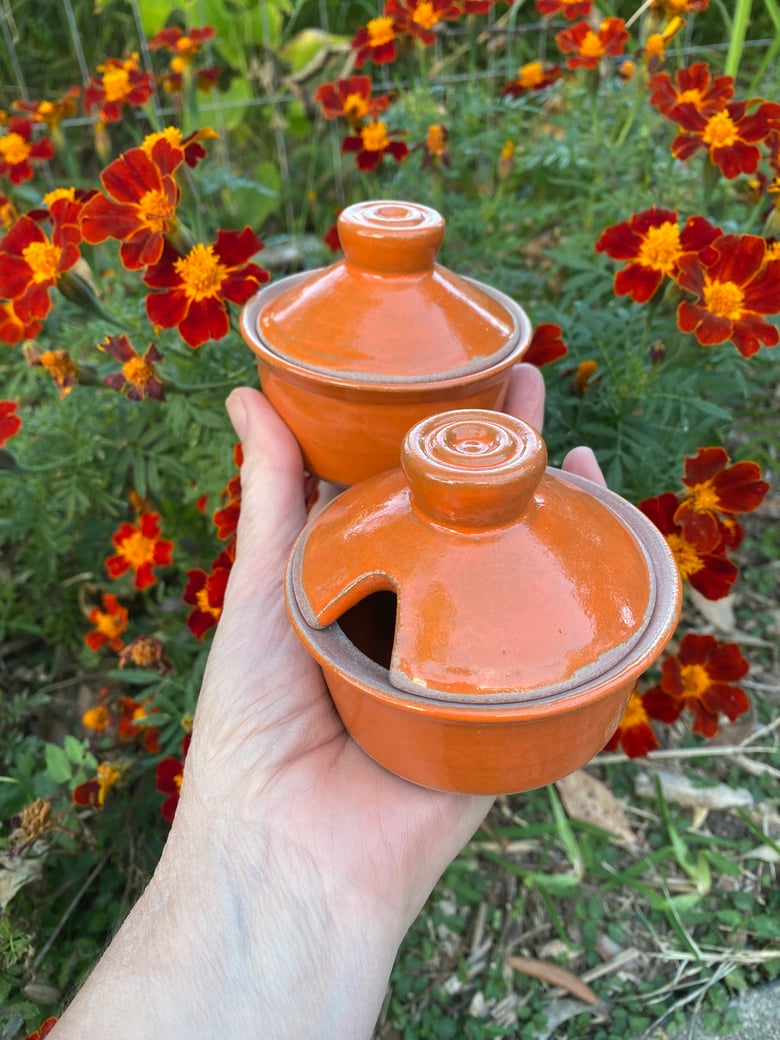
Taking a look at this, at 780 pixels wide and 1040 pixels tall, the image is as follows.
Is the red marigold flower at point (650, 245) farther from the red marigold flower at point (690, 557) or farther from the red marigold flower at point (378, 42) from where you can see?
the red marigold flower at point (378, 42)

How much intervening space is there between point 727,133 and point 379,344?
30.0 inches

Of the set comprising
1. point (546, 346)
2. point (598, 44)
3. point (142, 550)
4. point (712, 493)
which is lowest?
point (142, 550)

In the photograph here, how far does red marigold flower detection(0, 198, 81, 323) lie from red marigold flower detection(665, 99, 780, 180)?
952mm

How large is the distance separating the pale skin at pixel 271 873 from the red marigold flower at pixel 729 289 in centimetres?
71

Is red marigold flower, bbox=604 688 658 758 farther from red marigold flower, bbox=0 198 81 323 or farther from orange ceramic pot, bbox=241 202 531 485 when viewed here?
red marigold flower, bbox=0 198 81 323

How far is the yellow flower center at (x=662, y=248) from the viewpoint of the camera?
124cm

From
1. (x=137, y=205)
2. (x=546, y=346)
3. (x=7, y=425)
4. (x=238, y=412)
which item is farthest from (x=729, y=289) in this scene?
(x=7, y=425)

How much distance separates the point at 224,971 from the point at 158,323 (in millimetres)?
806

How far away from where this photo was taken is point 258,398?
1.21 meters

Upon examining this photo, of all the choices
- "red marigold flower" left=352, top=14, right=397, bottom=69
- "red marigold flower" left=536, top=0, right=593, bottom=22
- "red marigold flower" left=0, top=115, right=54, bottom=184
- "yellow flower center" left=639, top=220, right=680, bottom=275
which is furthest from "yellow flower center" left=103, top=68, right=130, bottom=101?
"yellow flower center" left=639, top=220, right=680, bottom=275

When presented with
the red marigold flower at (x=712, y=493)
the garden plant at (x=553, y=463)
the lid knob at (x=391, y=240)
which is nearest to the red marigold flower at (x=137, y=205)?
the garden plant at (x=553, y=463)

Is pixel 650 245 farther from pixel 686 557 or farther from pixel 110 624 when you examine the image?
pixel 110 624

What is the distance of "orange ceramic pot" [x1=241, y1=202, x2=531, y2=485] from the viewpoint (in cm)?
103

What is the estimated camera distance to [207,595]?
134 centimetres
